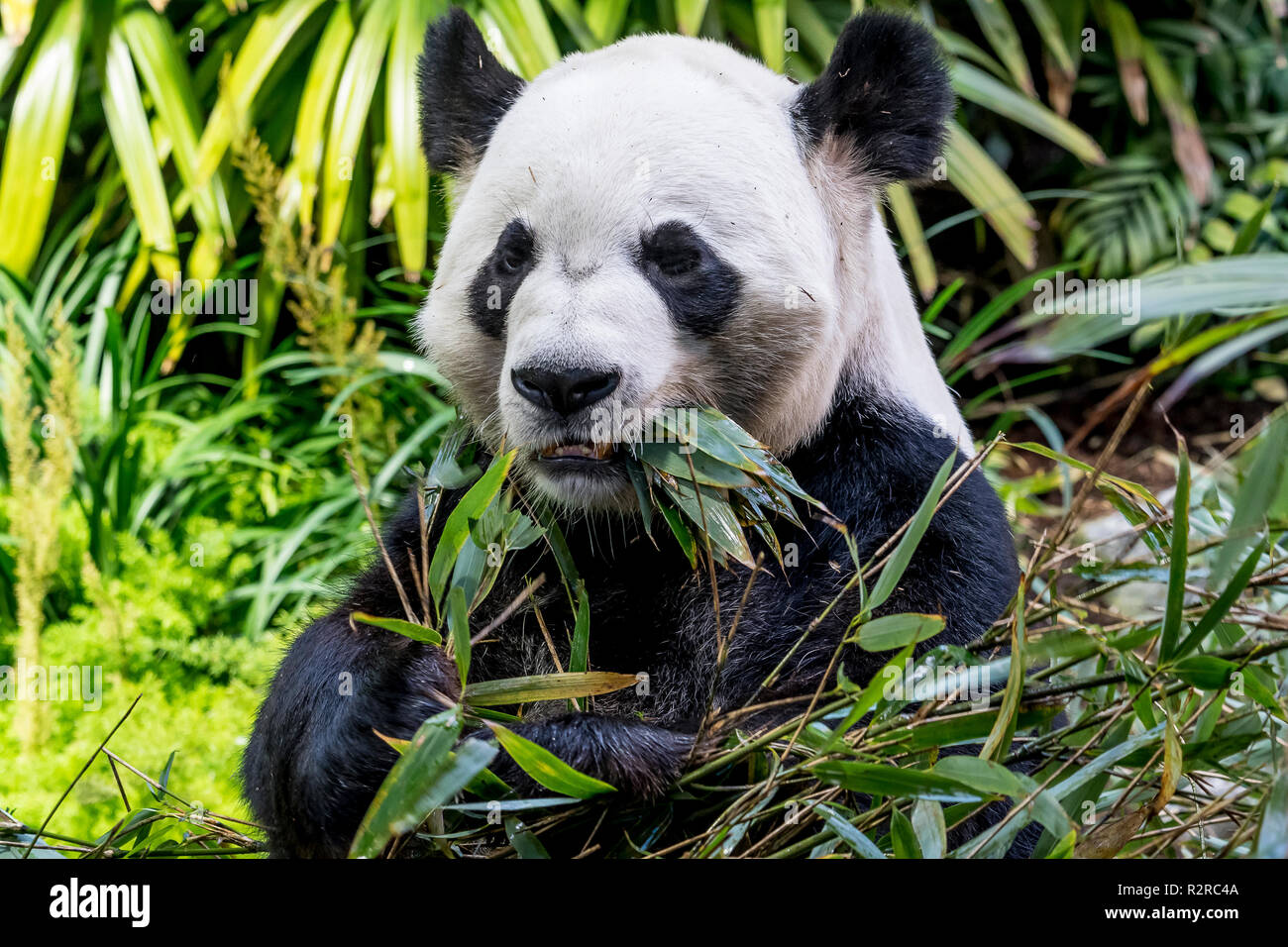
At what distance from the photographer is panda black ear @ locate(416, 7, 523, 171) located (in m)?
2.41

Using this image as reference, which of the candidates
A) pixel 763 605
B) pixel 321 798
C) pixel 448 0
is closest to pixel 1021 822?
pixel 763 605

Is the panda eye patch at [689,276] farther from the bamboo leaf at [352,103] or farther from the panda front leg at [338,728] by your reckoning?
the bamboo leaf at [352,103]

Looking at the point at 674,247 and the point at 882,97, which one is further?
the point at 882,97

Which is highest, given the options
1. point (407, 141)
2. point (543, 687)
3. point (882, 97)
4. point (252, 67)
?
point (252, 67)

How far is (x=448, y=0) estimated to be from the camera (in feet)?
14.9

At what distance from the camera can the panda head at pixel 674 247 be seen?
1.92 meters

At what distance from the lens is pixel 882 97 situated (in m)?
2.25

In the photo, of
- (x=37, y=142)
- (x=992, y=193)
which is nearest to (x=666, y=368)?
(x=992, y=193)

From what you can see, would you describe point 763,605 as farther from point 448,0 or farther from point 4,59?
point 4,59

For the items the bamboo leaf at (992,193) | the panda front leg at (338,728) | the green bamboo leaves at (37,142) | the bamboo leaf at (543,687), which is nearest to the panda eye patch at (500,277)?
the panda front leg at (338,728)

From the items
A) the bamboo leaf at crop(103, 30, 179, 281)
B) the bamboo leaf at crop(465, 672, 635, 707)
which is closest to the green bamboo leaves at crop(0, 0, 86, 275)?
the bamboo leaf at crop(103, 30, 179, 281)

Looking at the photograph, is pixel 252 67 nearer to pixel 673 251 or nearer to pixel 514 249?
pixel 514 249

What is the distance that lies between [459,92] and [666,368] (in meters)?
0.86

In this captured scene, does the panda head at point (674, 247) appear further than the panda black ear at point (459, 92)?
No
